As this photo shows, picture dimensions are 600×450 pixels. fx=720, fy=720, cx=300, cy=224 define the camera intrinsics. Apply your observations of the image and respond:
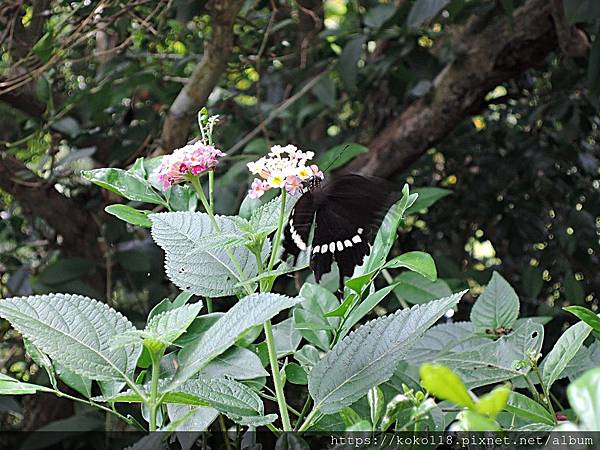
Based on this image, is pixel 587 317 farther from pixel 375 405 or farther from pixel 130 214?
pixel 130 214

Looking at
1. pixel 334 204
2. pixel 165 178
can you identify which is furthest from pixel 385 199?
pixel 165 178

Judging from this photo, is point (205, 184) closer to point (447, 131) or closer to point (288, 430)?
point (447, 131)

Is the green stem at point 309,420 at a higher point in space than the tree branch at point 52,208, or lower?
higher

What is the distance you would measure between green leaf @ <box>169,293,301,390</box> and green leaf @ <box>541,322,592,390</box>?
198mm

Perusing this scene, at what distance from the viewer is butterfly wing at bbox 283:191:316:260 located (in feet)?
1.64

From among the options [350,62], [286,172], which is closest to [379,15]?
[350,62]

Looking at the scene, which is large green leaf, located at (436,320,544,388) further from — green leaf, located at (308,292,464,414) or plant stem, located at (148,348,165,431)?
plant stem, located at (148,348,165,431)

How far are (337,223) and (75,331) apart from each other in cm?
19

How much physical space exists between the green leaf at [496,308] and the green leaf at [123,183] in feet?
0.95

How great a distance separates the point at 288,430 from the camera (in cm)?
43

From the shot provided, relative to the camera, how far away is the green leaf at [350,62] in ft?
3.92

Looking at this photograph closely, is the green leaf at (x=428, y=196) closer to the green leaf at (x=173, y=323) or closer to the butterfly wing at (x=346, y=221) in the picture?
the butterfly wing at (x=346, y=221)

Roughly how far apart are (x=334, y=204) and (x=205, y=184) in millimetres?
552

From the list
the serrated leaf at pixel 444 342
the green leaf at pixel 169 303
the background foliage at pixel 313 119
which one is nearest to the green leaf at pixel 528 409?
the serrated leaf at pixel 444 342
